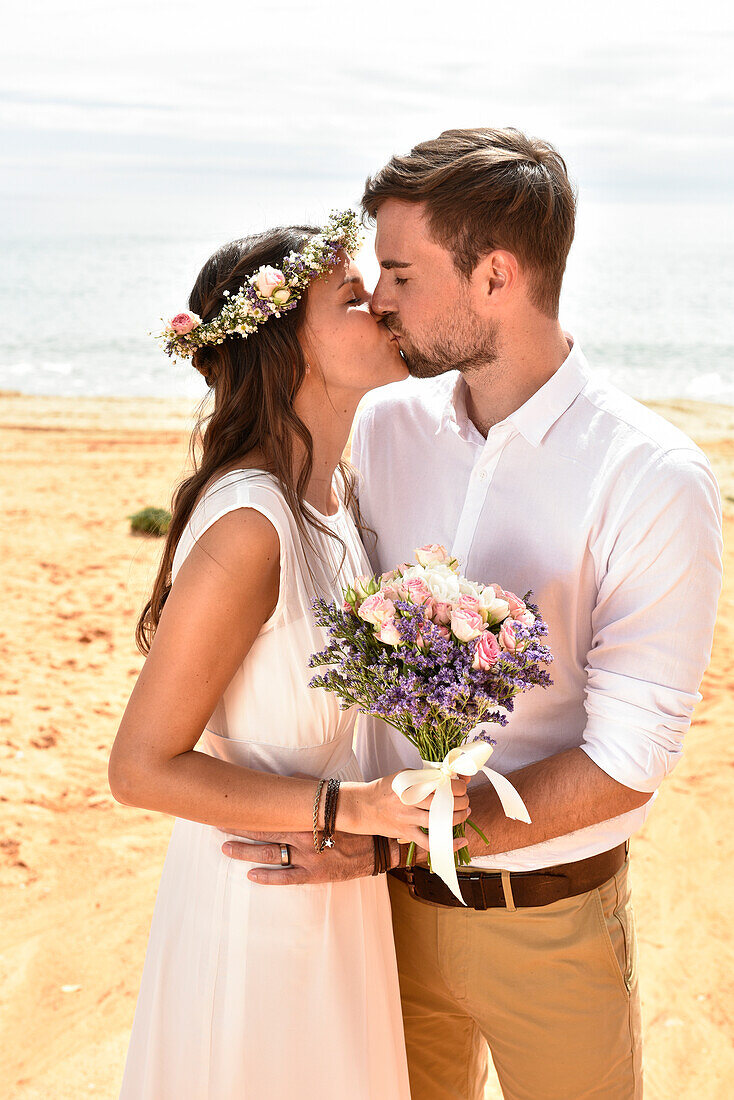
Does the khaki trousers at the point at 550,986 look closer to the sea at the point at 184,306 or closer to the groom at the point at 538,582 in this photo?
the groom at the point at 538,582

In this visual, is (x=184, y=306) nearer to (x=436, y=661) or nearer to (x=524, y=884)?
(x=436, y=661)

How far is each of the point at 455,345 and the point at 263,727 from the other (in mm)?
1287

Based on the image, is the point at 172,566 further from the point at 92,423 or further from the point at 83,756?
the point at 92,423

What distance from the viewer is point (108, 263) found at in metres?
81.2

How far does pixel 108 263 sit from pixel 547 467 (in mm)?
85513

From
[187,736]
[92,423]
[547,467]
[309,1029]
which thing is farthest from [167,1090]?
[92,423]

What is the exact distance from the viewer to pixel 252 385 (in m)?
2.78

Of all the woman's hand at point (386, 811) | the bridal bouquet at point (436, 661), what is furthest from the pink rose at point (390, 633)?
the woman's hand at point (386, 811)

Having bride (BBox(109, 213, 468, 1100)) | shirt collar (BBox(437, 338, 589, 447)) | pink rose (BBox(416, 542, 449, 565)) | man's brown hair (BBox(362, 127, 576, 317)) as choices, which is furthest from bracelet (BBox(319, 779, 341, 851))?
man's brown hair (BBox(362, 127, 576, 317))

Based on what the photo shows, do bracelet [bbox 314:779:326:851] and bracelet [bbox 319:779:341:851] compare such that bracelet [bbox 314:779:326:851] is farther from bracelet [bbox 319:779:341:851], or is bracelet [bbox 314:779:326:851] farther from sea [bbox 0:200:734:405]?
sea [bbox 0:200:734:405]

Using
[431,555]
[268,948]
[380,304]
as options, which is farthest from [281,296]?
[268,948]

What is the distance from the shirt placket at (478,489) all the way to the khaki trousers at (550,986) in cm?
106

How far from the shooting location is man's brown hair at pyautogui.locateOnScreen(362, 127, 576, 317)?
9.00 feet

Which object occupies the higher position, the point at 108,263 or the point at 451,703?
the point at 451,703
